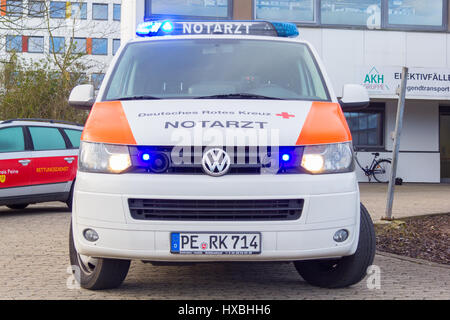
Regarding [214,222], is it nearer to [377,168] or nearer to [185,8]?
[185,8]

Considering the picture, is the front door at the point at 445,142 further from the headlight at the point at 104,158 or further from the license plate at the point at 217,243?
the headlight at the point at 104,158

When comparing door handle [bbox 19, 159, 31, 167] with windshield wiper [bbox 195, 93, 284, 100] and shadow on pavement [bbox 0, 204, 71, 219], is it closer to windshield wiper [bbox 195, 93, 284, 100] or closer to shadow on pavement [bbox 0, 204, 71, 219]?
shadow on pavement [bbox 0, 204, 71, 219]

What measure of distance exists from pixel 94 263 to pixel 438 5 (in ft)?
50.4

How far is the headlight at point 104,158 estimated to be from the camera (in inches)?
164

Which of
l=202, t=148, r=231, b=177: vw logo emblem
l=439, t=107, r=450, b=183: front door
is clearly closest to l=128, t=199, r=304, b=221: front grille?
l=202, t=148, r=231, b=177: vw logo emblem

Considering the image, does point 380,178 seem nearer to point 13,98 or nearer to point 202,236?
point 13,98

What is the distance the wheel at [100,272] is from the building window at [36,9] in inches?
376

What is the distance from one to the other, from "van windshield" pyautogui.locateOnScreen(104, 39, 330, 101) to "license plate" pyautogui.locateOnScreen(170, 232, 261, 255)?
4.07ft

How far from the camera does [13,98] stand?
752 inches

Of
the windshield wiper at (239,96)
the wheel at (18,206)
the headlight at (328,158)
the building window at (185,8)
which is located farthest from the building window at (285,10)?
the headlight at (328,158)

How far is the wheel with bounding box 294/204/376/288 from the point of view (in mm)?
4625
